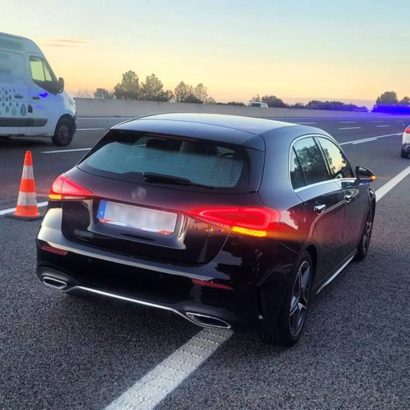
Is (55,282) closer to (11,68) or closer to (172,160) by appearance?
(172,160)

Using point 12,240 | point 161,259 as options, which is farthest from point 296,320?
point 12,240

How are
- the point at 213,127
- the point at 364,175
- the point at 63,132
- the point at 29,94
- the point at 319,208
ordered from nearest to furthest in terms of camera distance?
the point at 213,127
the point at 319,208
the point at 364,175
the point at 29,94
the point at 63,132

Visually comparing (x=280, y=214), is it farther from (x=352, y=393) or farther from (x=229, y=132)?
(x=352, y=393)

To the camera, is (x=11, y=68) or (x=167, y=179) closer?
(x=167, y=179)

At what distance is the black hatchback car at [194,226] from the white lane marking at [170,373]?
276 mm

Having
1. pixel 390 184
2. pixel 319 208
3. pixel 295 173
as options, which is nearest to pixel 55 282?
pixel 295 173

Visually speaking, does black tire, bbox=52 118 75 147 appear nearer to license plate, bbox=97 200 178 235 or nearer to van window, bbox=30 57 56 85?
van window, bbox=30 57 56 85

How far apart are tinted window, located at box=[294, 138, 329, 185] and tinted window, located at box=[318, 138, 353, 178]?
0.65 ft

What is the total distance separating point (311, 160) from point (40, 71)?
11120mm

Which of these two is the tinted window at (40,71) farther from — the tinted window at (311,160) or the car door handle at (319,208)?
the car door handle at (319,208)

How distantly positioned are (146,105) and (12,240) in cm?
3165

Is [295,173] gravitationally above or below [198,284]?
above

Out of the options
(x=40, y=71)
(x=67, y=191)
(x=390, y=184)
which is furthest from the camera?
(x=40, y=71)

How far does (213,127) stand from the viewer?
4.32 metres
